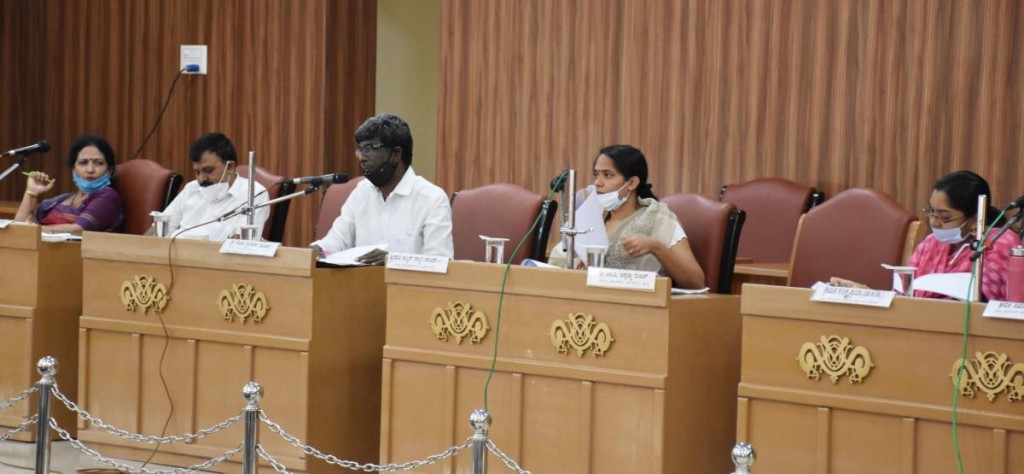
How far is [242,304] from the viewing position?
4266 millimetres

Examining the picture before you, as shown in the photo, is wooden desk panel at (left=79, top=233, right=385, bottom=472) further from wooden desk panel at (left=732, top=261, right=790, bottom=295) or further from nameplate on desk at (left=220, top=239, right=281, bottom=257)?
wooden desk panel at (left=732, top=261, right=790, bottom=295)

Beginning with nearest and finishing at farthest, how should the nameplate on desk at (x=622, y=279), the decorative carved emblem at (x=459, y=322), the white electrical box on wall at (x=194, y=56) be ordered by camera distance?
the nameplate on desk at (x=622, y=279), the decorative carved emblem at (x=459, y=322), the white electrical box on wall at (x=194, y=56)

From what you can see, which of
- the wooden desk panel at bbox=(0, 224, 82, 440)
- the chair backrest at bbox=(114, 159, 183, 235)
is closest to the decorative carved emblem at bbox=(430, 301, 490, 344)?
the wooden desk panel at bbox=(0, 224, 82, 440)

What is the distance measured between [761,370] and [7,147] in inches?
249

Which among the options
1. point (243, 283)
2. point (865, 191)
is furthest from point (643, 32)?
point (243, 283)

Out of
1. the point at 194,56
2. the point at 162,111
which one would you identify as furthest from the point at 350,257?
the point at 162,111

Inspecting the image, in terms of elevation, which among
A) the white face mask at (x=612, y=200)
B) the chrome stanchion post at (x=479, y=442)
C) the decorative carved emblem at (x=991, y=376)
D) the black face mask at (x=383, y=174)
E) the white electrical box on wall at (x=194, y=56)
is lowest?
the chrome stanchion post at (x=479, y=442)

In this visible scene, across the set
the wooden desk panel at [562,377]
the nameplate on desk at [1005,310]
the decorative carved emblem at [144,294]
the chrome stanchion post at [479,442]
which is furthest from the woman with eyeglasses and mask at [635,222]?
the decorative carved emblem at [144,294]

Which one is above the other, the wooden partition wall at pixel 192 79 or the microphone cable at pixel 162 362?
the wooden partition wall at pixel 192 79

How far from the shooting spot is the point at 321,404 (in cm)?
418

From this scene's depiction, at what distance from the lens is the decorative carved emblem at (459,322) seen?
3.91 m

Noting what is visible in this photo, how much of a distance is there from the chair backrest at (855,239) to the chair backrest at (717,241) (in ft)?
1.40

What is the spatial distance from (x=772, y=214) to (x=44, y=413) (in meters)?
3.06

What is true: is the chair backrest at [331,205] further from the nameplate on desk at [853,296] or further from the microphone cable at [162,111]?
the microphone cable at [162,111]
